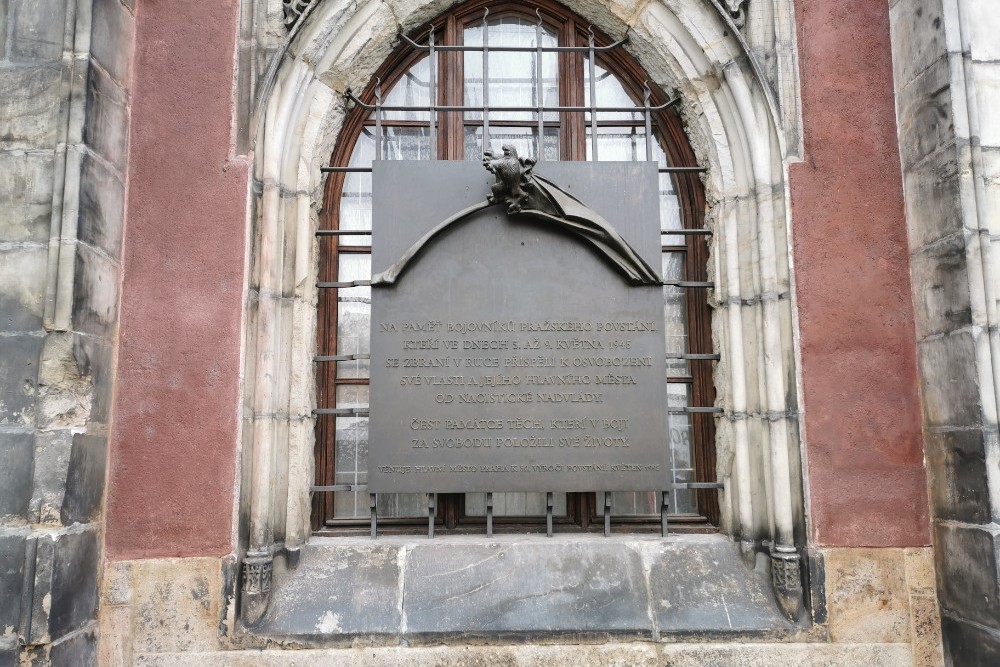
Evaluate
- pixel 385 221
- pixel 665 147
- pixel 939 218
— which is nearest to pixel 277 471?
pixel 385 221

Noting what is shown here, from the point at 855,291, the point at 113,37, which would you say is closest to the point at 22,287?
the point at 113,37

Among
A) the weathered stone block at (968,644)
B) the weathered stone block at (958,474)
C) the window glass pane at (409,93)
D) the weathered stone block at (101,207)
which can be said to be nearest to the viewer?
the weathered stone block at (968,644)

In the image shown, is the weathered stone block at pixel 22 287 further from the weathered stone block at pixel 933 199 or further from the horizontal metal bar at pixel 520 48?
the weathered stone block at pixel 933 199

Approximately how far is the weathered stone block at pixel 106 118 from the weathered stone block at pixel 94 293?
52cm

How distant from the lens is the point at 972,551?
3.04m

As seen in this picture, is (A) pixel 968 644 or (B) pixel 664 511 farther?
(B) pixel 664 511

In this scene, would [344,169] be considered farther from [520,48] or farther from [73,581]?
[73,581]

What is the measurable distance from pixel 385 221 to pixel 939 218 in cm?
277

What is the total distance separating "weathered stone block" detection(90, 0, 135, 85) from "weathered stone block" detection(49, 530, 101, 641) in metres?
2.25

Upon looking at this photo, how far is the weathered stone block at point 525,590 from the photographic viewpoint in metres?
3.24

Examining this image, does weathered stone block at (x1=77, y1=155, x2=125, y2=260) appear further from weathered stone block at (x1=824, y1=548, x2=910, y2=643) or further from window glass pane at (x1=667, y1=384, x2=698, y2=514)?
weathered stone block at (x1=824, y1=548, x2=910, y2=643)

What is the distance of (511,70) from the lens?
4238 millimetres

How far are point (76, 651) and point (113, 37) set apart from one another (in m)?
2.91

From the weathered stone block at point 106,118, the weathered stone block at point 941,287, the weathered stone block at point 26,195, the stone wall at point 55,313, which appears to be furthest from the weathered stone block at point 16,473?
the weathered stone block at point 941,287
